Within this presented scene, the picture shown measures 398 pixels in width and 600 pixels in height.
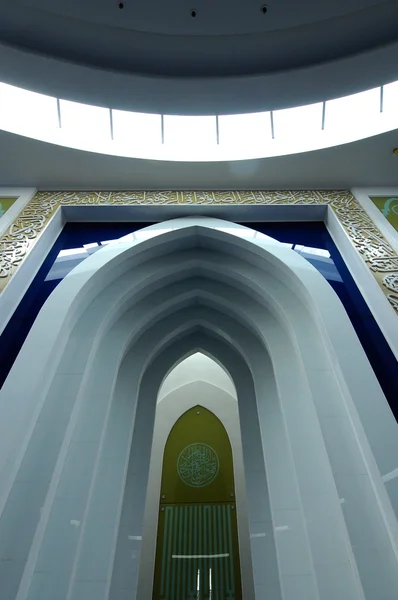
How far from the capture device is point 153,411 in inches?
150

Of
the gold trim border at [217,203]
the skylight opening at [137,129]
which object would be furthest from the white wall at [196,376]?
the skylight opening at [137,129]

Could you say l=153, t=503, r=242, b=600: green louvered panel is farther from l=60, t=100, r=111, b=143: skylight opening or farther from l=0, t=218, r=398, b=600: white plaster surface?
l=60, t=100, r=111, b=143: skylight opening

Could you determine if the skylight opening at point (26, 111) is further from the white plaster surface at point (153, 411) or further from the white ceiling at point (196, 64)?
the white plaster surface at point (153, 411)

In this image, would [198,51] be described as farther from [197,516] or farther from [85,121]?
[197,516]

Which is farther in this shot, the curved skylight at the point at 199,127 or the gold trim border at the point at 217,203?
the curved skylight at the point at 199,127

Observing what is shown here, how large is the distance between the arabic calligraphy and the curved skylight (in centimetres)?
353

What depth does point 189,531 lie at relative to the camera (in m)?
→ 4.46

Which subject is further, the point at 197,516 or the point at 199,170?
the point at 197,516

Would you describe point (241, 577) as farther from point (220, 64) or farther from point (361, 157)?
point (220, 64)

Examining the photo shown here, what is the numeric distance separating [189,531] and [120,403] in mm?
2019

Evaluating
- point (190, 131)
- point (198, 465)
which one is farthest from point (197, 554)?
point (190, 131)

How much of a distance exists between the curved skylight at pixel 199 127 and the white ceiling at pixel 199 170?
87 millimetres

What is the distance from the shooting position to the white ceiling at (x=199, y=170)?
13.5ft

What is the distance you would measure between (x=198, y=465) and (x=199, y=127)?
403 centimetres
